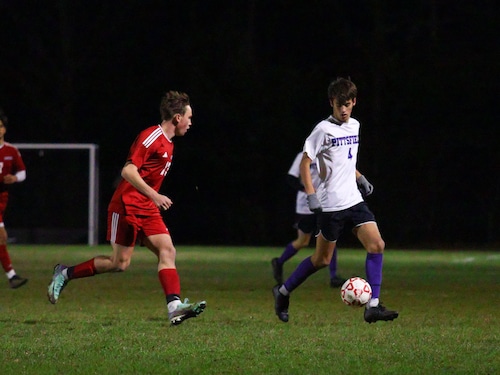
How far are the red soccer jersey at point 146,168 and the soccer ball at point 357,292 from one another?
172cm

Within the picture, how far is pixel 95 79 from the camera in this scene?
34.8 meters

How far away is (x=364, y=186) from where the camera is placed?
9.30 metres

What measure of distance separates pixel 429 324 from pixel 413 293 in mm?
3374

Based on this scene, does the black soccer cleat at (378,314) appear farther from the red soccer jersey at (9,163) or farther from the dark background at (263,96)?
the dark background at (263,96)

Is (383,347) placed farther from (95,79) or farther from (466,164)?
(95,79)

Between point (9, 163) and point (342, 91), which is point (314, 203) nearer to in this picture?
point (342, 91)

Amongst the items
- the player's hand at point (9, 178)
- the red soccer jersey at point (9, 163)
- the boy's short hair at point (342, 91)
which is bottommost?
the player's hand at point (9, 178)

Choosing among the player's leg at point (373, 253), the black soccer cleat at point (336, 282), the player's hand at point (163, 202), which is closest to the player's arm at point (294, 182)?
the black soccer cleat at point (336, 282)

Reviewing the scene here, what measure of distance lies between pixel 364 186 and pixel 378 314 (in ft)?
4.25

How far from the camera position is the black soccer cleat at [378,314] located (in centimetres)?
848

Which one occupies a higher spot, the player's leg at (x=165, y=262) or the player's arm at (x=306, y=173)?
the player's arm at (x=306, y=173)

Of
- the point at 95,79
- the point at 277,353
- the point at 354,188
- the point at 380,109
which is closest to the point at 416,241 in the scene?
the point at 380,109

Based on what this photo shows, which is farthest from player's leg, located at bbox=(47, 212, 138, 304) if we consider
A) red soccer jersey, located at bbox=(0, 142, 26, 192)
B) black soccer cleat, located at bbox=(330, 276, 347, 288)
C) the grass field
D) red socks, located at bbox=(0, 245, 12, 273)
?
black soccer cleat, located at bbox=(330, 276, 347, 288)

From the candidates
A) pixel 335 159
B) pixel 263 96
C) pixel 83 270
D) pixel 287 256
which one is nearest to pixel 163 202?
pixel 83 270
